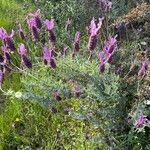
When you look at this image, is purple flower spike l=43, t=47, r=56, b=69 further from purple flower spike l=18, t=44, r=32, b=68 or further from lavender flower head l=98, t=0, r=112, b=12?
lavender flower head l=98, t=0, r=112, b=12

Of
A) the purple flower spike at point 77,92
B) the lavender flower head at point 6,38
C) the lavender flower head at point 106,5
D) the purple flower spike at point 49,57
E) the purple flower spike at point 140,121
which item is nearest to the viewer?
the purple flower spike at point 140,121

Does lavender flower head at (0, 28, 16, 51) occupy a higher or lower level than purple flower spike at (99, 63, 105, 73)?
higher

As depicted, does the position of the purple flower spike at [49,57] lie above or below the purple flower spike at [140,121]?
above

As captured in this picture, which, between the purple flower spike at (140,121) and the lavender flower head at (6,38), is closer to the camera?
the purple flower spike at (140,121)

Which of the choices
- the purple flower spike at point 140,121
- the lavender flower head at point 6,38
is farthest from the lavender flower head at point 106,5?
the purple flower spike at point 140,121

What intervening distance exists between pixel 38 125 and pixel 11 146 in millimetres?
262

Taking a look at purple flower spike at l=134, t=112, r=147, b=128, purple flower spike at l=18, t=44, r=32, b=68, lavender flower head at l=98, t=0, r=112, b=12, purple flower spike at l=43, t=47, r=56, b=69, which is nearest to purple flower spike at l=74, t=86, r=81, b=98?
purple flower spike at l=43, t=47, r=56, b=69

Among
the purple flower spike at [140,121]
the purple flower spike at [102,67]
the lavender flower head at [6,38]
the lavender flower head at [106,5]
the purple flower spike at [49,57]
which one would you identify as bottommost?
the purple flower spike at [140,121]

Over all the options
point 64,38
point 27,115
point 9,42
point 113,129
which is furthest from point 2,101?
point 113,129

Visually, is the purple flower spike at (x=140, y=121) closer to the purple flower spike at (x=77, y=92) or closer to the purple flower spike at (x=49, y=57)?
the purple flower spike at (x=77, y=92)

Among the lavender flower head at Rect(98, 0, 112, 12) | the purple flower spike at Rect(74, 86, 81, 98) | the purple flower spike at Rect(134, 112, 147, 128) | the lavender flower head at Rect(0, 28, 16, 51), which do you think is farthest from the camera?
the lavender flower head at Rect(98, 0, 112, 12)

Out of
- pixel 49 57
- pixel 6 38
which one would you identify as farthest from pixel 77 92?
pixel 6 38

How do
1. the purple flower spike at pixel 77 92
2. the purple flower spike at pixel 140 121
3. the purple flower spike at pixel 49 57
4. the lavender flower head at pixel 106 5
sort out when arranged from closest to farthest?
the purple flower spike at pixel 140 121, the purple flower spike at pixel 49 57, the purple flower spike at pixel 77 92, the lavender flower head at pixel 106 5

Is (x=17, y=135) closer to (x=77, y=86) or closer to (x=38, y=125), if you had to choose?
(x=38, y=125)
